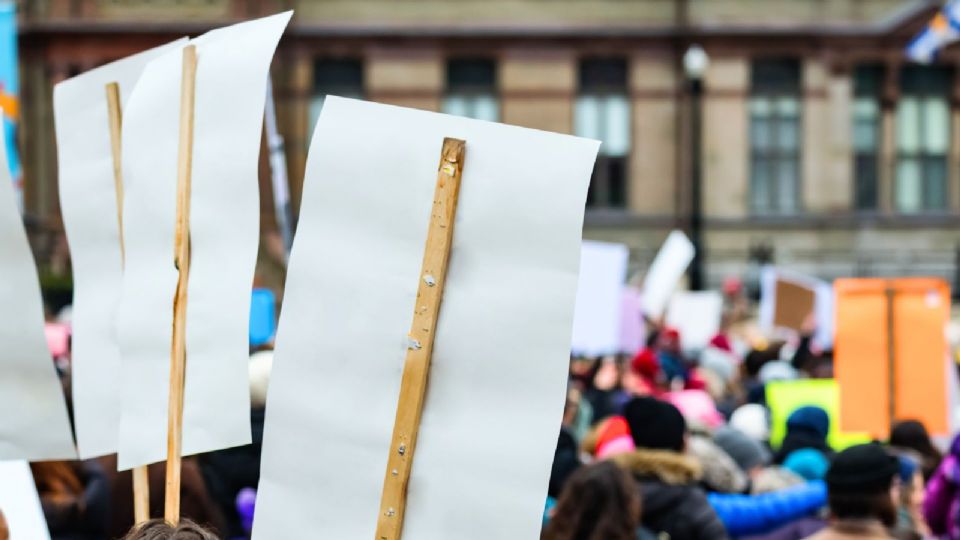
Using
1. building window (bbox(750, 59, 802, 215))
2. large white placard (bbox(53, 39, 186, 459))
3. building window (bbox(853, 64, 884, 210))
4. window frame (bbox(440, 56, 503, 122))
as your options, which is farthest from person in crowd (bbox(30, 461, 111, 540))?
building window (bbox(853, 64, 884, 210))

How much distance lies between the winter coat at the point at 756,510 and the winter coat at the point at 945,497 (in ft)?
1.94

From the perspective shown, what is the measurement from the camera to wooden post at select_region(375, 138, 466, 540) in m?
3.10

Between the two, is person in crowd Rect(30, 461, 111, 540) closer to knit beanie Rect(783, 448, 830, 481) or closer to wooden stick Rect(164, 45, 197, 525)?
wooden stick Rect(164, 45, 197, 525)

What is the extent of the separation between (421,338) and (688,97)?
2351 cm

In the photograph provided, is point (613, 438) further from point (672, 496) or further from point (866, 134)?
point (866, 134)

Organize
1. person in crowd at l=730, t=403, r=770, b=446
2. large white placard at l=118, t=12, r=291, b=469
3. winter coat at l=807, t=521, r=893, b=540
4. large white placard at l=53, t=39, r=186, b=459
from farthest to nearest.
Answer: person in crowd at l=730, t=403, r=770, b=446
winter coat at l=807, t=521, r=893, b=540
large white placard at l=53, t=39, r=186, b=459
large white placard at l=118, t=12, r=291, b=469

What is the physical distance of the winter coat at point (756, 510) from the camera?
18.3ft

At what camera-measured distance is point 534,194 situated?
10.1ft

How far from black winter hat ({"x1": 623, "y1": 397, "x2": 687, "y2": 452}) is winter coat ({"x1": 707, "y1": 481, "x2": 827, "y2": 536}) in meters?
0.33

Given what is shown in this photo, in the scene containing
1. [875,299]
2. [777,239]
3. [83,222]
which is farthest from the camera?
[777,239]

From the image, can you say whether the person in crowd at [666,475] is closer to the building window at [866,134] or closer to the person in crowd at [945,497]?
the person in crowd at [945,497]

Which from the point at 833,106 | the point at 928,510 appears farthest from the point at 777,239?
the point at 928,510

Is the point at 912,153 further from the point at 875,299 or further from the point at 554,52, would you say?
the point at 875,299

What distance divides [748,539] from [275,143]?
3846 millimetres
